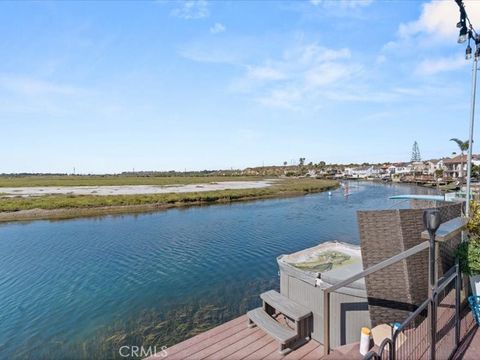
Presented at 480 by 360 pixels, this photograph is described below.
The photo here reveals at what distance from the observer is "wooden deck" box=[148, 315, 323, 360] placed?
5789 mm

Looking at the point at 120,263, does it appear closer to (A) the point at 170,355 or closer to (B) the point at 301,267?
(A) the point at 170,355

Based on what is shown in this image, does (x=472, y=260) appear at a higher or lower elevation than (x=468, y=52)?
lower

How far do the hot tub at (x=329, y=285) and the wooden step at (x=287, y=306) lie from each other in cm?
16

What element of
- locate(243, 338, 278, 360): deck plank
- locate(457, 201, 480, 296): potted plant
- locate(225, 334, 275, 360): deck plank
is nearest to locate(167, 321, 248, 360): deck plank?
locate(225, 334, 275, 360): deck plank

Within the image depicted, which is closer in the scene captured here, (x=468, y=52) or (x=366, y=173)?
(x=468, y=52)

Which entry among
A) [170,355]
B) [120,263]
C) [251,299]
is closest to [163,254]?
[120,263]

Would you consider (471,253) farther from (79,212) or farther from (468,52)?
(79,212)

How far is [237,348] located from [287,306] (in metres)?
1.48

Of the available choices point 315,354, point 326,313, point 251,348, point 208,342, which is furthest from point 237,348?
point 326,313

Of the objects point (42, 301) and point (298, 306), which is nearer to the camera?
point (298, 306)

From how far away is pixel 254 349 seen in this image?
19.7ft

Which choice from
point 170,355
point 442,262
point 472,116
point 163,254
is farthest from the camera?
point 163,254

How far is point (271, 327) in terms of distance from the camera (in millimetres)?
6336

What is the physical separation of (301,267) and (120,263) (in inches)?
487
